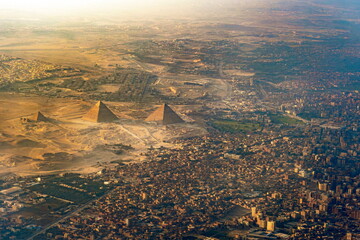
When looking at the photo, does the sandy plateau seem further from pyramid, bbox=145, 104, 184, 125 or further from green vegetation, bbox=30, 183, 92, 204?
green vegetation, bbox=30, 183, 92, 204

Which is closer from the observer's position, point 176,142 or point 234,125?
point 176,142

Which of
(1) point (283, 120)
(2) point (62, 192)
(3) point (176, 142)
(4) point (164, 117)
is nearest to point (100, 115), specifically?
(4) point (164, 117)

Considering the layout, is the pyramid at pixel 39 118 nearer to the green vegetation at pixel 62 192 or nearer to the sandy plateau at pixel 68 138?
the sandy plateau at pixel 68 138

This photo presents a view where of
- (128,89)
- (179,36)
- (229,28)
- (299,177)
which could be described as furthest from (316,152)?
(229,28)

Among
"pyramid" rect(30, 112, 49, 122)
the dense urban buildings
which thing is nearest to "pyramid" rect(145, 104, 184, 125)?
the dense urban buildings

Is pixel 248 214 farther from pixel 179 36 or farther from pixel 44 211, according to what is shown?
pixel 179 36

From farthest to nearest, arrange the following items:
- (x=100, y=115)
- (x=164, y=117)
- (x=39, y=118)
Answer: (x=164, y=117) < (x=100, y=115) < (x=39, y=118)

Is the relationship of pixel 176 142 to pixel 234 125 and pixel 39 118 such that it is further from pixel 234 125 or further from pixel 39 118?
pixel 39 118
